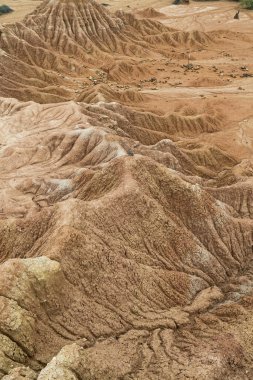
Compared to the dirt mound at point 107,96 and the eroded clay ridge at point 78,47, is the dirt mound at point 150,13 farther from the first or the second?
the dirt mound at point 107,96

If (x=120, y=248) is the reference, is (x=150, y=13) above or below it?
below

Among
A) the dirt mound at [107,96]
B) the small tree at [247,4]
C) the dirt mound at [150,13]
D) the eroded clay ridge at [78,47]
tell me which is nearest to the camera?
the dirt mound at [107,96]

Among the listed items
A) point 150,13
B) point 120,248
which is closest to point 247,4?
point 150,13

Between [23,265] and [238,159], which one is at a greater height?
[23,265]

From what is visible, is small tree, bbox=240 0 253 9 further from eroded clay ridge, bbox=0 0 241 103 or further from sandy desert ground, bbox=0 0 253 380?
sandy desert ground, bbox=0 0 253 380

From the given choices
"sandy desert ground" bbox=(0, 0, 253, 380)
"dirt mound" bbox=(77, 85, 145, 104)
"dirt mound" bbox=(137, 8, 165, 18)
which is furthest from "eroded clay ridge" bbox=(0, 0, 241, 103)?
"sandy desert ground" bbox=(0, 0, 253, 380)

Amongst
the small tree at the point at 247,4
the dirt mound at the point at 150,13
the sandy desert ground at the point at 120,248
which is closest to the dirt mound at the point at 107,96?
the sandy desert ground at the point at 120,248

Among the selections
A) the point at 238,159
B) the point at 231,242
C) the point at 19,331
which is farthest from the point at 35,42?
the point at 19,331

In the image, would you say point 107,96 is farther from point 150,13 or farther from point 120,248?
point 150,13

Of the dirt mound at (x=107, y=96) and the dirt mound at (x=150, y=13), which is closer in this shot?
the dirt mound at (x=107, y=96)

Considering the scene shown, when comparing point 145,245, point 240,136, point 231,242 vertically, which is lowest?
point 240,136

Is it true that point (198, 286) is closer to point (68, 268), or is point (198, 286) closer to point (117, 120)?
point (68, 268)
